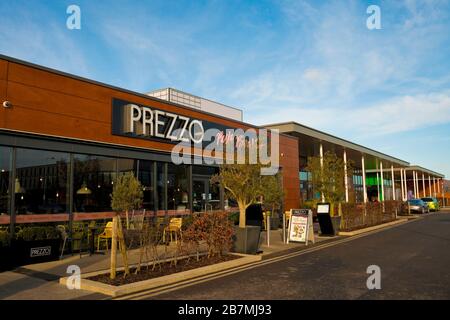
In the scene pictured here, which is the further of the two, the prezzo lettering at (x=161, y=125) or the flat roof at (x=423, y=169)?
the flat roof at (x=423, y=169)

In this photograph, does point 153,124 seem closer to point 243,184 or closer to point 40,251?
point 243,184

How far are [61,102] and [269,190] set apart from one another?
35.1 ft

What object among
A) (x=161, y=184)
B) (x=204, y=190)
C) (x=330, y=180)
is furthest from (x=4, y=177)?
(x=330, y=180)

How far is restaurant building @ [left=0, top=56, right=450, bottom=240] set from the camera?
1104cm

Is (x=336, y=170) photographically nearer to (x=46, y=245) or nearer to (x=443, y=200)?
(x=46, y=245)

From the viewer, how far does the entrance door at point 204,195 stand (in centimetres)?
1798

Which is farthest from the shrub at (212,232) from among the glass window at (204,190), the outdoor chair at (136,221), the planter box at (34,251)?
the glass window at (204,190)

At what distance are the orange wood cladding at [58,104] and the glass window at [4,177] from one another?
72cm

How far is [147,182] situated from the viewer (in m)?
15.3

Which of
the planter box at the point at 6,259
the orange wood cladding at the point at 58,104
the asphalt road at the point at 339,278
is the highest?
the orange wood cladding at the point at 58,104

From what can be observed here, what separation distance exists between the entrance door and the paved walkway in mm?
4908

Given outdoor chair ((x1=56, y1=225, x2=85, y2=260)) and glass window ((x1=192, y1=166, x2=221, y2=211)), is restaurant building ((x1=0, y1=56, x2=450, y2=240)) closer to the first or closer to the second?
glass window ((x1=192, y1=166, x2=221, y2=211))

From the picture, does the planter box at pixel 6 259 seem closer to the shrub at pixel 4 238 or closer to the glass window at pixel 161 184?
the shrub at pixel 4 238

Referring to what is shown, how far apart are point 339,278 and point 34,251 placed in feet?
26.5
